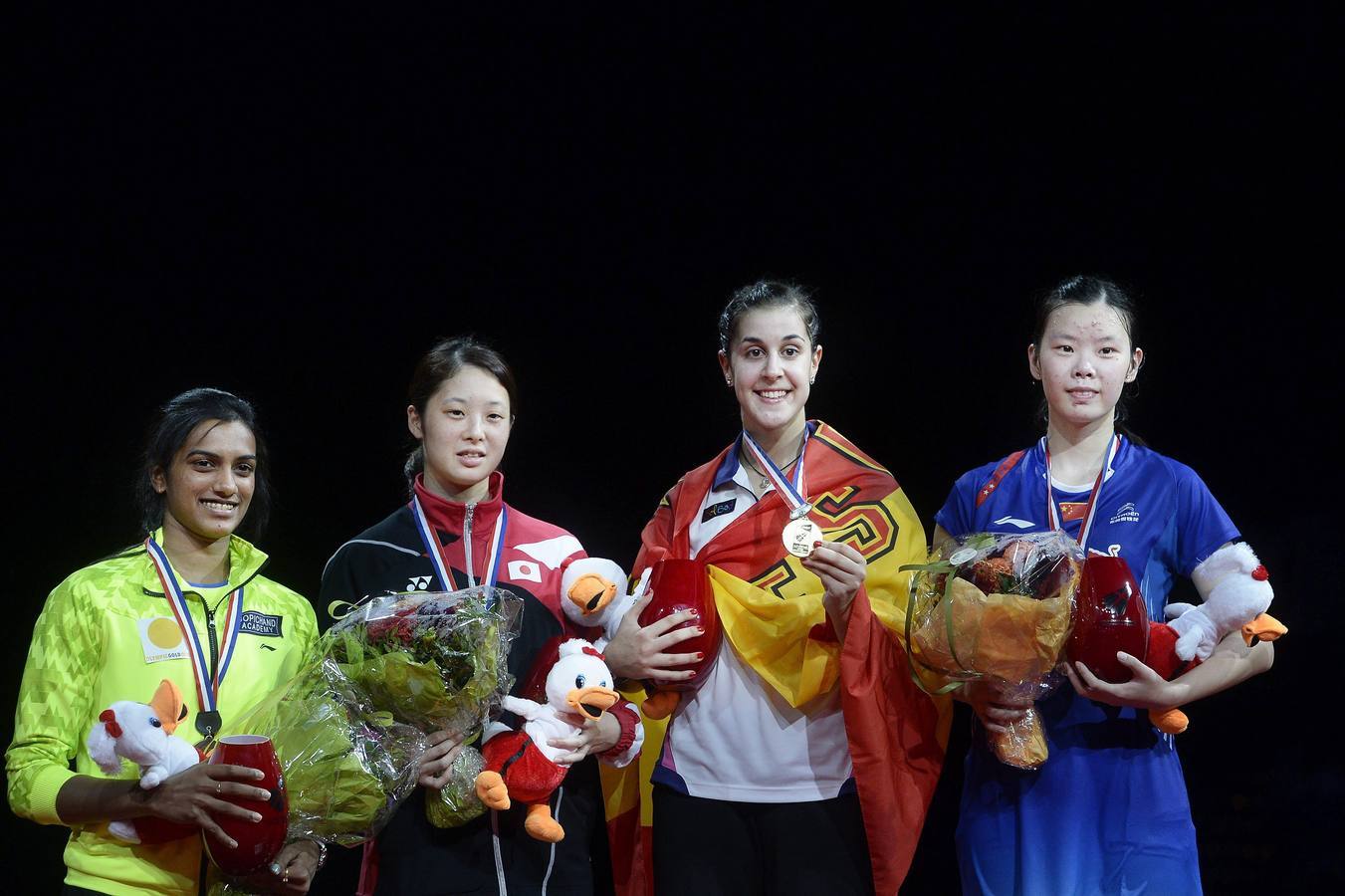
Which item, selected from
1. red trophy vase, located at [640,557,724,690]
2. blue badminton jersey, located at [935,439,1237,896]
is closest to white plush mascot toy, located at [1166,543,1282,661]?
blue badminton jersey, located at [935,439,1237,896]

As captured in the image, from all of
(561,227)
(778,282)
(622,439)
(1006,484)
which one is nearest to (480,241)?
(561,227)

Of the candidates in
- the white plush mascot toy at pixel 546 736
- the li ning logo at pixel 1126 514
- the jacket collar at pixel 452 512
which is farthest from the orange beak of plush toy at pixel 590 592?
the li ning logo at pixel 1126 514

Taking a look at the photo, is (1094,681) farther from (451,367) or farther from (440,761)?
(451,367)

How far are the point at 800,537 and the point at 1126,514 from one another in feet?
1.88

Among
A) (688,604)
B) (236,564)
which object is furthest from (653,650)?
(236,564)

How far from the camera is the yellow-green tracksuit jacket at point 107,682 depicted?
187cm

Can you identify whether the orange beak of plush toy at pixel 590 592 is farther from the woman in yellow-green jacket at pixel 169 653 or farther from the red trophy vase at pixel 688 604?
the woman in yellow-green jacket at pixel 169 653

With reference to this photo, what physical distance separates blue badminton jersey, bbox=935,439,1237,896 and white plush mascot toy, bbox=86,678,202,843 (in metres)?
1.30

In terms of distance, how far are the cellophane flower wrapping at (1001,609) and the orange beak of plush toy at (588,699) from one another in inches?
20.0

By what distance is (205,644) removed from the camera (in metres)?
2.03

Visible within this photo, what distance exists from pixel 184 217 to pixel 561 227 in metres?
1.11

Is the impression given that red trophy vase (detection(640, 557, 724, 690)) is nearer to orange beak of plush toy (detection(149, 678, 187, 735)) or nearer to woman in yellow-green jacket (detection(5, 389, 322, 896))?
woman in yellow-green jacket (detection(5, 389, 322, 896))

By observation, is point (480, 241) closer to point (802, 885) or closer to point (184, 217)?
point (184, 217)

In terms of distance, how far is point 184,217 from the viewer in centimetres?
353
